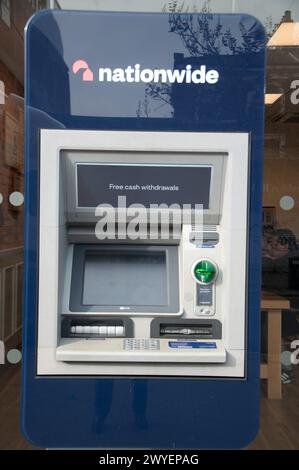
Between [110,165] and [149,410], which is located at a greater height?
[110,165]

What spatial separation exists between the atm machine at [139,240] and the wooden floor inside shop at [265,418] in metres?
0.40

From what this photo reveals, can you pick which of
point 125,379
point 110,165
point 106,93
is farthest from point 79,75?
point 125,379

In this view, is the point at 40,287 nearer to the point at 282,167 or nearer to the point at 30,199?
the point at 30,199

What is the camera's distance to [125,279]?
238cm

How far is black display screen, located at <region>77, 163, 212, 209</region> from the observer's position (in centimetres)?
234

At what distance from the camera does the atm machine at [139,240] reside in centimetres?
231

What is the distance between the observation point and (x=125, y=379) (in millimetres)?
2365

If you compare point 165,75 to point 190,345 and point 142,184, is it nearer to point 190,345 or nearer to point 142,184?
point 142,184

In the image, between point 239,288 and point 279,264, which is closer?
point 239,288

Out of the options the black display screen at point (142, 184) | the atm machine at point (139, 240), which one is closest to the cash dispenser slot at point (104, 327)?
the atm machine at point (139, 240)

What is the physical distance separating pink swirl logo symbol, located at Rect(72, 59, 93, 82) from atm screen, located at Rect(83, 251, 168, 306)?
822 millimetres

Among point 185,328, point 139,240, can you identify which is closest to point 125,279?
point 139,240
